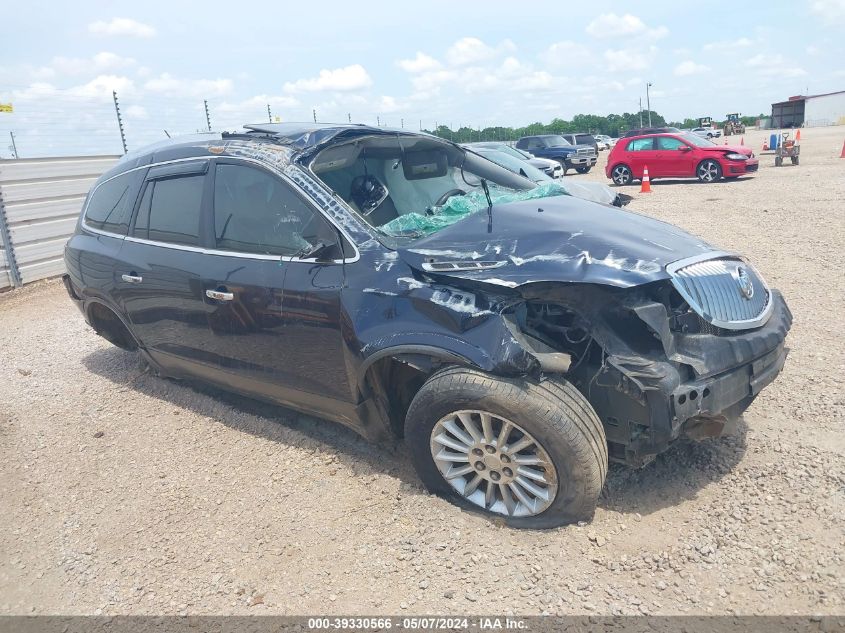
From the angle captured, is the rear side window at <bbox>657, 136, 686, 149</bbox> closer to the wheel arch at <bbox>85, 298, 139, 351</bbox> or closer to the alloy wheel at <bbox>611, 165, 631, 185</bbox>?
the alloy wheel at <bbox>611, 165, 631, 185</bbox>

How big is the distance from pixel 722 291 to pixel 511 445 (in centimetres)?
132

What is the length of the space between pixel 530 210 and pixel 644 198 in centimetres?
1259

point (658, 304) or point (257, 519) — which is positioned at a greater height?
point (658, 304)

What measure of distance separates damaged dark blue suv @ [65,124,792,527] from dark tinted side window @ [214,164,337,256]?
11 mm

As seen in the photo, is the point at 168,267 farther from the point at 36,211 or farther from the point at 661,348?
the point at 36,211

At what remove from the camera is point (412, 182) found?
3.98 meters

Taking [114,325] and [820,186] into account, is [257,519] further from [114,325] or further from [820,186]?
[820,186]

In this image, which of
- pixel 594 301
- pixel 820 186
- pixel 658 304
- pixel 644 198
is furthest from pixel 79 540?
pixel 820 186

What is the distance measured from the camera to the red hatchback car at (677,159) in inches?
680

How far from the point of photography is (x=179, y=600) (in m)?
2.77

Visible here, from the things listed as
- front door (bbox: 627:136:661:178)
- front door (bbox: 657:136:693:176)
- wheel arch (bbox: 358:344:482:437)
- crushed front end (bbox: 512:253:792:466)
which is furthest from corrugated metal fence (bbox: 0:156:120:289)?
front door (bbox: 657:136:693:176)

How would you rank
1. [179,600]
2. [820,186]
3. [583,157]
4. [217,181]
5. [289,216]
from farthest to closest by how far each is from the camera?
[583,157]
[820,186]
[217,181]
[289,216]
[179,600]

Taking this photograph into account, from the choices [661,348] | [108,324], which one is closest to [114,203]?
[108,324]

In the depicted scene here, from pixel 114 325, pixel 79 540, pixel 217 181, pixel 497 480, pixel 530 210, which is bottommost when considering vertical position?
pixel 79 540
